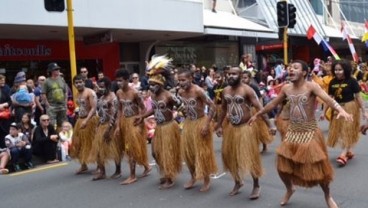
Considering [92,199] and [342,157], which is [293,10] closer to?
[342,157]

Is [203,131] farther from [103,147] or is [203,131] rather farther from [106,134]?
[103,147]

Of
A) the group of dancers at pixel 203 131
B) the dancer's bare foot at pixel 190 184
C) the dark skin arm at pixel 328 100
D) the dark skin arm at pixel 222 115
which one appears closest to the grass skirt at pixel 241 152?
the group of dancers at pixel 203 131

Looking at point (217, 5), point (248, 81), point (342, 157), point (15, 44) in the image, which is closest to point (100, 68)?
point (15, 44)

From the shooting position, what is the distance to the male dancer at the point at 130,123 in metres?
8.05

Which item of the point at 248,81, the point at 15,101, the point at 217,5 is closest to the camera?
the point at 248,81

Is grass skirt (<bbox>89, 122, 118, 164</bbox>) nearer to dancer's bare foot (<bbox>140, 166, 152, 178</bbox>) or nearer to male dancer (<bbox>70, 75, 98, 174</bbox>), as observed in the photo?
male dancer (<bbox>70, 75, 98, 174</bbox>)

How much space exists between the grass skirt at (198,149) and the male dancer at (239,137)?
34 centimetres

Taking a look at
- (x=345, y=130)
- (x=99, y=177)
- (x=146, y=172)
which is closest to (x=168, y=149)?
(x=146, y=172)

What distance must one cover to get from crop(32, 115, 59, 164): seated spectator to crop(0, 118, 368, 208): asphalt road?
127 centimetres

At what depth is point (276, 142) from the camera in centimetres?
1175

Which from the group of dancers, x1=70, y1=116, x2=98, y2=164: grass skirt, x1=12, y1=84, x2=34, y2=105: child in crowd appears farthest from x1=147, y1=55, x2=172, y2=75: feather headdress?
x1=12, y1=84, x2=34, y2=105: child in crowd

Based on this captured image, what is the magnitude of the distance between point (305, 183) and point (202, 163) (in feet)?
5.51

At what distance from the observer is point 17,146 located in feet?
32.9

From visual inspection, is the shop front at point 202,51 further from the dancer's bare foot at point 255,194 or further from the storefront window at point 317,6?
the dancer's bare foot at point 255,194
